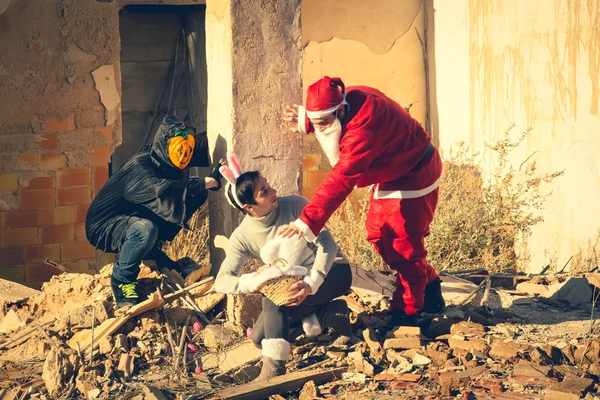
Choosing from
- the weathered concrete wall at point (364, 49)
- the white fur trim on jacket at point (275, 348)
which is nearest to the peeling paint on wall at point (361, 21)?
the weathered concrete wall at point (364, 49)

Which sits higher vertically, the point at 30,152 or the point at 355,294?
the point at 30,152

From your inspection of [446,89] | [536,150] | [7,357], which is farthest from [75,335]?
[446,89]

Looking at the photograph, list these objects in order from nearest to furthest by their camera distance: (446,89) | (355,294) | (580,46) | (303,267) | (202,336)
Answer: (303,267) → (202,336) → (355,294) → (580,46) → (446,89)

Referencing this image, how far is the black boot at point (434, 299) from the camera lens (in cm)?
615

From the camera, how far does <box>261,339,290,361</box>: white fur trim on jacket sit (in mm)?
5309

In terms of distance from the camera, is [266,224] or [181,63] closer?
[266,224]

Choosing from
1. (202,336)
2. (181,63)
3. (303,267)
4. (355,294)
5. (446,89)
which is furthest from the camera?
(181,63)

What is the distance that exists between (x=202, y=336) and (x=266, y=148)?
3.83 feet

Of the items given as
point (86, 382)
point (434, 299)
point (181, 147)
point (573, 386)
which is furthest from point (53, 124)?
point (573, 386)

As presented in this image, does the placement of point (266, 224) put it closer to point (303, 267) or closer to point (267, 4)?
point (303, 267)

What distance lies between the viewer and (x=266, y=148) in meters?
5.99

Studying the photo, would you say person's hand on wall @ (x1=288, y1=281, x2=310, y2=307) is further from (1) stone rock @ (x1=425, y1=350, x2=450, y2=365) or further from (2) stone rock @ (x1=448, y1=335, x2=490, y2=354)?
(2) stone rock @ (x1=448, y1=335, x2=490, y2=354)

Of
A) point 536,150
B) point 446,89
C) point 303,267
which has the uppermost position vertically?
point 446,89

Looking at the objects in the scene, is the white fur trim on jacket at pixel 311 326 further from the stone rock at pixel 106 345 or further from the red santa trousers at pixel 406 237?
the stone rock at pixel 106 345
